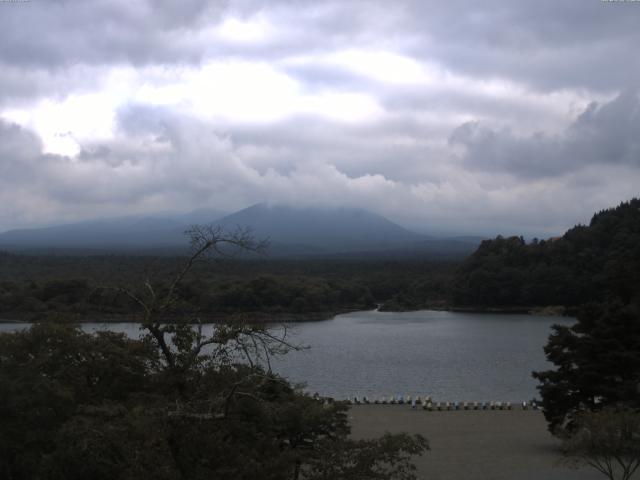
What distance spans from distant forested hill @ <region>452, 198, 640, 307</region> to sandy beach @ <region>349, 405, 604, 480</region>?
3106 centimetres

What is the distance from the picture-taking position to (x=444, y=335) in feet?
114

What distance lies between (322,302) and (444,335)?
14.2 metres

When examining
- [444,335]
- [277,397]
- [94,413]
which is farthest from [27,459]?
[444,335]

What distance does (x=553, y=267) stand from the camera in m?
49.3

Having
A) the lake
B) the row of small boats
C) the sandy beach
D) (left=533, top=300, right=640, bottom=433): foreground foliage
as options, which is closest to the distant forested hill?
the lake

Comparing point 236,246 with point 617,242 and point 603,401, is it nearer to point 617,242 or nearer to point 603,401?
point 603,401

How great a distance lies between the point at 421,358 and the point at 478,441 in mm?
Answer: 13998

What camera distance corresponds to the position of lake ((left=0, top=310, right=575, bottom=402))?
69.9 ft

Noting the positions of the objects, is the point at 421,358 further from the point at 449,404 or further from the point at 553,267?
the point at 553,267

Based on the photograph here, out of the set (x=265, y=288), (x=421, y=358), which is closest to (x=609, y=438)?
(x=421, y=358)

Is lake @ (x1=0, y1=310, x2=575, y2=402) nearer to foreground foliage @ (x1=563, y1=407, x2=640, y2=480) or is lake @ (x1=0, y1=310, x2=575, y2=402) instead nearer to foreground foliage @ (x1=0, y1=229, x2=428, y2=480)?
foreground foliage @ (x1=563, y1=407, x2=640, y2=480)

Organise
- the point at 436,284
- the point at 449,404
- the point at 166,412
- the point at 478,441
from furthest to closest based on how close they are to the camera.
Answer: the point at 436,284 < the point at 449,404 < the point at 478,441 < the point at 166,412

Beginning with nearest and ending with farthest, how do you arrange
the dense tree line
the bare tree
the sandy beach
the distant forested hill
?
the bare tree < the sandy beach < the dense tree line < the distant forested hill

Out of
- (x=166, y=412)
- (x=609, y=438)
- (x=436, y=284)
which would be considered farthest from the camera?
(x=436, y=284)
